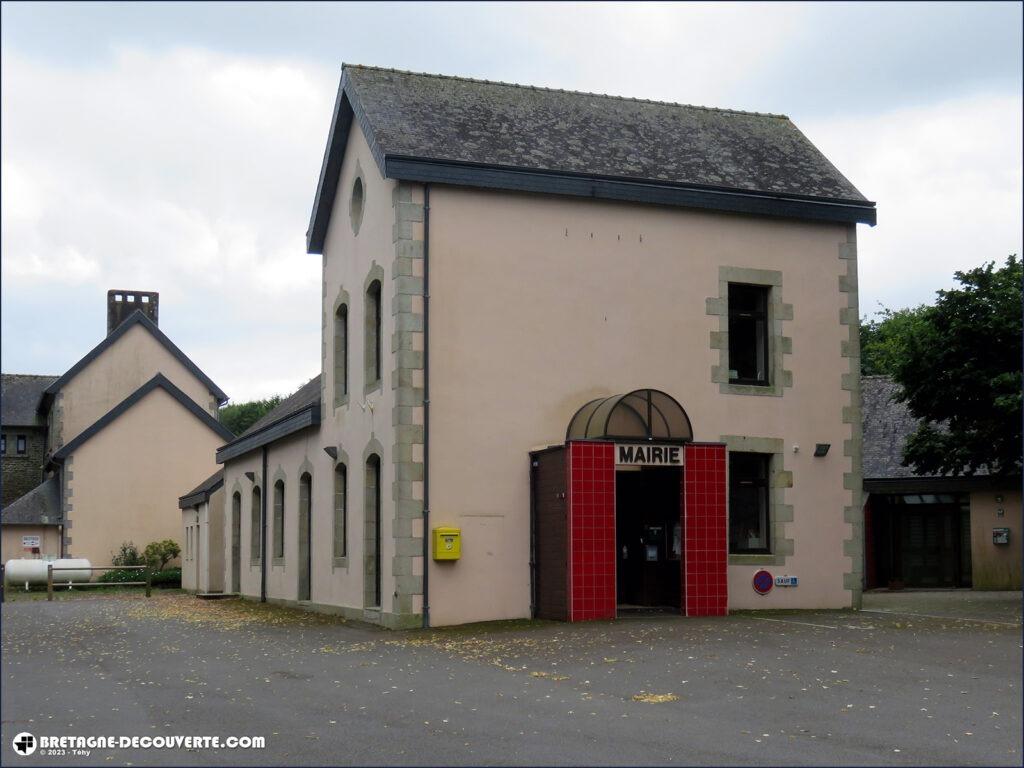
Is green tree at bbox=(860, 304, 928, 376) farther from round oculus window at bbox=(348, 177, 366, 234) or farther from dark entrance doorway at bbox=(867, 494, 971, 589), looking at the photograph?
round oculus window at bbox=(348, 177, 366, 234)

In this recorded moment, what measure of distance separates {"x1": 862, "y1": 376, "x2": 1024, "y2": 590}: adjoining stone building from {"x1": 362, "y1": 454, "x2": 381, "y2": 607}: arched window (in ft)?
43.8

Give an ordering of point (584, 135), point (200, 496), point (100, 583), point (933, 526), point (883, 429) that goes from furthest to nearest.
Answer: point (200, 496), point (100, 583), point (883, 429), point (933, 526), point (584, 135)

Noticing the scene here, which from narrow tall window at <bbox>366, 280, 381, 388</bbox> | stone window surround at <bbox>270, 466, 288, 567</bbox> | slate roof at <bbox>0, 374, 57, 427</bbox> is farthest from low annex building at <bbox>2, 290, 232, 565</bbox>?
narrow tall window at <bbox>366, 280, 381, 388</bbox>

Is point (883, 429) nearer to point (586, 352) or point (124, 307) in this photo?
point (586, 352)

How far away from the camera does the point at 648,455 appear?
18.1 meters

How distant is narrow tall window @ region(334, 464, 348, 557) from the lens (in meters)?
22.5

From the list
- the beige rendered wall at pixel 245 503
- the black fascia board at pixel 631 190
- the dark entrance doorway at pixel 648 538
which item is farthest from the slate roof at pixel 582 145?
the beige rendered wall at pixel 245 503

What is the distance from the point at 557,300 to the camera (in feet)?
63.8

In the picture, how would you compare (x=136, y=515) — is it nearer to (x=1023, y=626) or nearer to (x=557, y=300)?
(x=557, y=300)

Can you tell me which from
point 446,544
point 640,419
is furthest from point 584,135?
point 446,544

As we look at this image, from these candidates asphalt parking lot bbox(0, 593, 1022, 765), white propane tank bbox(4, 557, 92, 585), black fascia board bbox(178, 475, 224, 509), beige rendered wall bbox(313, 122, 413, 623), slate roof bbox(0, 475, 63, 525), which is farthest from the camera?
slate roof bbox(0, 475, 63, 525)

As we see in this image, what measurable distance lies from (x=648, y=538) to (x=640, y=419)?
7.81 feet

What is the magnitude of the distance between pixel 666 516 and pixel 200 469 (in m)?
29.0

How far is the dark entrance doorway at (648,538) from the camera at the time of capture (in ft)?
63.1
